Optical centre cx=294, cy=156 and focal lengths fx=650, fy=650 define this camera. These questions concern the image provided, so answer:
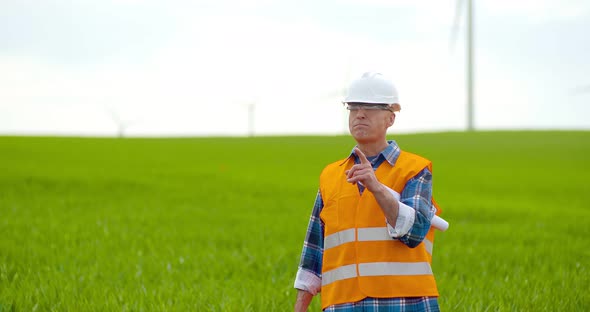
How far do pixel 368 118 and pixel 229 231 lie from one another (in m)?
7.17

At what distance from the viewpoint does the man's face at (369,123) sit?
9.96 ft

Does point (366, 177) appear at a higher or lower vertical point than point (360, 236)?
higher

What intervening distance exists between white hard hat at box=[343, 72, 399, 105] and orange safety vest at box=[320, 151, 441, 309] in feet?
1.04

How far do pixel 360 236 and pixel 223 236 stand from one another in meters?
6.50

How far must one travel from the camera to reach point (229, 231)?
995cm

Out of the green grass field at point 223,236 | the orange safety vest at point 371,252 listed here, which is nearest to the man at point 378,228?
the orange safety vest at point 371,252

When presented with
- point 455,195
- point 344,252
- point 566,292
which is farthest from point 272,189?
point 344,252

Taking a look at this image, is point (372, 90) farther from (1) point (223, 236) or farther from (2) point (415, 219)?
(1) point (223, 236)

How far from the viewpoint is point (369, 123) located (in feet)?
9.95

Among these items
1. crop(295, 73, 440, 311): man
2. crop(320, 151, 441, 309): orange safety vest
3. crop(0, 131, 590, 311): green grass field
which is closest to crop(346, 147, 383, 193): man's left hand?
crop(295, 73, 440, 311): man

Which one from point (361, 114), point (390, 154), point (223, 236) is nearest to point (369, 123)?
point (361, 114)

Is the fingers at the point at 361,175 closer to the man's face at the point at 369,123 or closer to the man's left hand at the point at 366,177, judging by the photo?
the man's left hand at the point at 366,177

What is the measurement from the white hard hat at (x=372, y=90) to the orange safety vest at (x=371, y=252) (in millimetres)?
316

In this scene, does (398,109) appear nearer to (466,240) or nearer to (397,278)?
(397,278)
